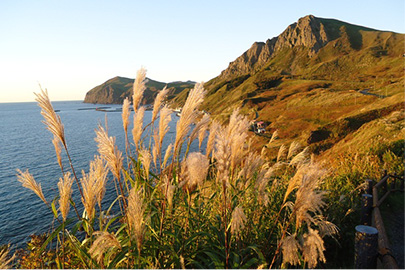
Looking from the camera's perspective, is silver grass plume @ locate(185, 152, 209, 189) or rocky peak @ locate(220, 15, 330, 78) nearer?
silver grass plume @ locate(185, 152, 209, 189)

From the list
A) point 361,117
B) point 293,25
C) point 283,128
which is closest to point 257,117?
point 283,128

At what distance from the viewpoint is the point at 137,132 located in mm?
3814

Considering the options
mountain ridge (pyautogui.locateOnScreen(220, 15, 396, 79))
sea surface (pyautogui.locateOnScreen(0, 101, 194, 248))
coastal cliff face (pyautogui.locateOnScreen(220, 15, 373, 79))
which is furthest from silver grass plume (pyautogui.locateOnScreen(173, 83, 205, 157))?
mountain ridge (pyautogui.locateOnScreen(220, 15, 396, 79))

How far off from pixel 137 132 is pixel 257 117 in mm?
55232

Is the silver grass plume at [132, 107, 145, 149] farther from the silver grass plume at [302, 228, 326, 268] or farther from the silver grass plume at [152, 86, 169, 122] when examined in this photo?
the silver grass plume at [302, 228, 326, 268]

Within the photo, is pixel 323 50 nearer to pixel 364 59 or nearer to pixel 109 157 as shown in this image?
pixel 364 59

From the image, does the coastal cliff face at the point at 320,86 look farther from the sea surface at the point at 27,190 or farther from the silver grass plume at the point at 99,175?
the sea surface at the point at 27,190

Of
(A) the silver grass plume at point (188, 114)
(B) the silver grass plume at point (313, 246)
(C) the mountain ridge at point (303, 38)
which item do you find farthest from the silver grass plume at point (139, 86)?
(C) the mountain ridge at point (303, 38)

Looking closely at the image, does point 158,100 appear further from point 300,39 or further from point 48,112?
point 300,39

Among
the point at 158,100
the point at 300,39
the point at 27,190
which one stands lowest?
the point at 27,190

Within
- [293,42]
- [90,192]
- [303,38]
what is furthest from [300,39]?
[90,192]

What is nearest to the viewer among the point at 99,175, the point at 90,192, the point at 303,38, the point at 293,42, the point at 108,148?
the point at 90,192

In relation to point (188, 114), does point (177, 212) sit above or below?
below

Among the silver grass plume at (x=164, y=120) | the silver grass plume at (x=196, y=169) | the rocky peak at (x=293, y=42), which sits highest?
the rocky peak at (x=293, y=42)
